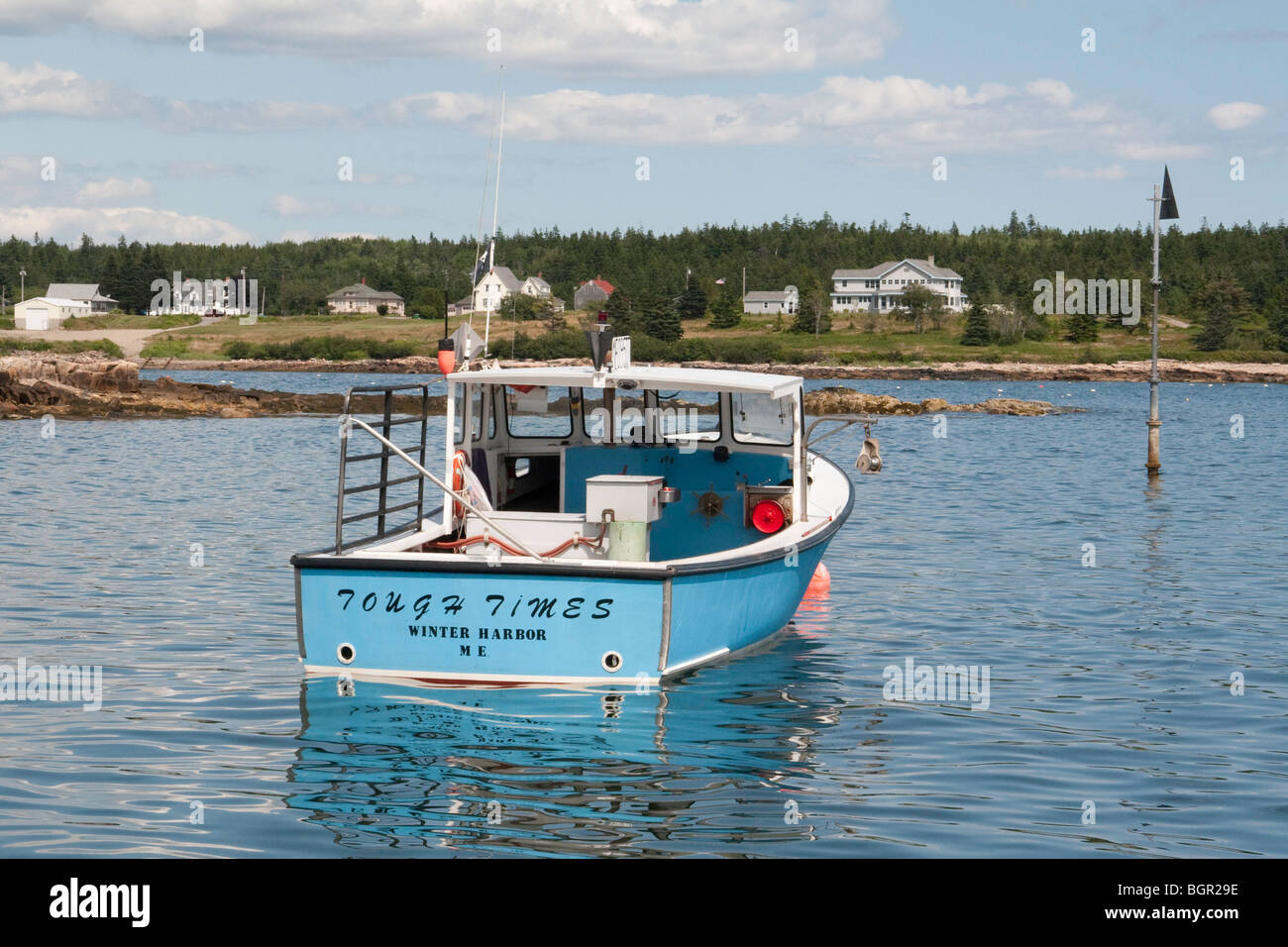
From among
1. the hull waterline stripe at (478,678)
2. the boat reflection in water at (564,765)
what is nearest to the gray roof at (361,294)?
the boat reflection in water at (564,765)

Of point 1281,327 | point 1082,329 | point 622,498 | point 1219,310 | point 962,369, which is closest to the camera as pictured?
point 622,498

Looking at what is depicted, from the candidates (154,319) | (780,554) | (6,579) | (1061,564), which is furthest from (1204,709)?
(154,319)

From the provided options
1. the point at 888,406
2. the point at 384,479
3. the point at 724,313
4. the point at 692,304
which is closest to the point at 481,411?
the point at 384,479

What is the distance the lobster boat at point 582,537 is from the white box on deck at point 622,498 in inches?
0.8

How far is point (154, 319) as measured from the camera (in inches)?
6481

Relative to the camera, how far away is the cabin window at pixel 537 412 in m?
14.6

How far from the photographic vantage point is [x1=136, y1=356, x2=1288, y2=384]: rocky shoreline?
120938mm

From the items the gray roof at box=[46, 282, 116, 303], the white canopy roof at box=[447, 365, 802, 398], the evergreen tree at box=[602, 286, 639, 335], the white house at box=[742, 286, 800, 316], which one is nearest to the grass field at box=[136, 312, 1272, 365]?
the evergreen tree at box=[602, 286, 639, 335]

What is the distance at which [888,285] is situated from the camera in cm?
16638

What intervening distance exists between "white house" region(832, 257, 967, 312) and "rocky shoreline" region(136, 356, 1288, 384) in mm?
36882

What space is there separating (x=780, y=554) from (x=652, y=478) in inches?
59.4

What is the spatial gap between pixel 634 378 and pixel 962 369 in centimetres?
11499

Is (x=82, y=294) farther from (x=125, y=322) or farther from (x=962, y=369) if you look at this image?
(x=962, y=369)
